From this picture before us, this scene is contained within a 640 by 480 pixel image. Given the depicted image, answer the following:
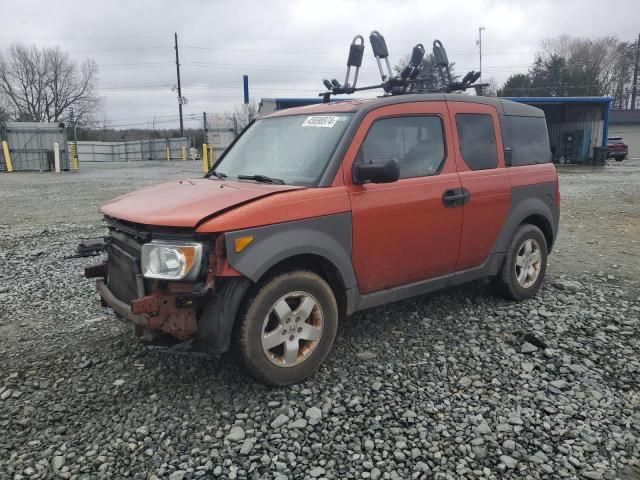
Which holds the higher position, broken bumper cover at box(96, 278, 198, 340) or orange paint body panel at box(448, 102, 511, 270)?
orange paint body panel at box(448, 102, 511, 270)

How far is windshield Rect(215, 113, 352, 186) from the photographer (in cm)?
389

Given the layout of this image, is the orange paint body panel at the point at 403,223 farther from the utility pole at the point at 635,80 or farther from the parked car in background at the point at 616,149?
the utility pole at the point at 635,80

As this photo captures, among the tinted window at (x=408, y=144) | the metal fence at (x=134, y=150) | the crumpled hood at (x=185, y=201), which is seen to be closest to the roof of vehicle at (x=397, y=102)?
the tinted window at (x=408, y=144)

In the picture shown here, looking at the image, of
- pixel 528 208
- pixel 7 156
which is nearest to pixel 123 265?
pixel 528 208

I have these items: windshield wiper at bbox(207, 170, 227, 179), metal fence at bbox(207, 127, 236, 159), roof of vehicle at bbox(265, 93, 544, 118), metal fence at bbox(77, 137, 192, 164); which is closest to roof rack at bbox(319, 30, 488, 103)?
roof of vehicle at bbox(265, 93, 544, 118)

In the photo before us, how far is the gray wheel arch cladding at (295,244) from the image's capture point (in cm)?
320

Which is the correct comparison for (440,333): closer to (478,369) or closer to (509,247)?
(478,369)

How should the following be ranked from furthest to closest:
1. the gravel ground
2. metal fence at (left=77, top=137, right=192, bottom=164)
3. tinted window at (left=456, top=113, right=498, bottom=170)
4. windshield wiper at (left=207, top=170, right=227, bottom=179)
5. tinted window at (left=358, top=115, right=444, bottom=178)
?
metal fence at (left=77, top=137, right=192, bottom=164) < tinted window at (left=456, top=113, right=498, bottom=170) < windshield wiper at (left=207, top=170, right=227, bottom=179) < tinted window at (left=358, top=115, right=444, bottom=178) < the gravel ground

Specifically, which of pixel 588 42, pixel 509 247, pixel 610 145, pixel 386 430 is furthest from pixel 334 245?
pixel 588 42

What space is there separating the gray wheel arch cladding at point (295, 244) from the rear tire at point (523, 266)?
198 cm

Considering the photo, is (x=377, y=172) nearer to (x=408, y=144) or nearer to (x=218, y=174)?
(x=408, y=144)

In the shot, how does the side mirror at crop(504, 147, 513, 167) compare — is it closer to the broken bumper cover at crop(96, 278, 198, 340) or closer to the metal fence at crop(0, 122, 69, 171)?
the broken bumper cover at crop(96, 278, 198, 340)

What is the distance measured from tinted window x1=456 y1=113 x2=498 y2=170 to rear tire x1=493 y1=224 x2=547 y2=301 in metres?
0.82

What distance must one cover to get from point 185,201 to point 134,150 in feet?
163
